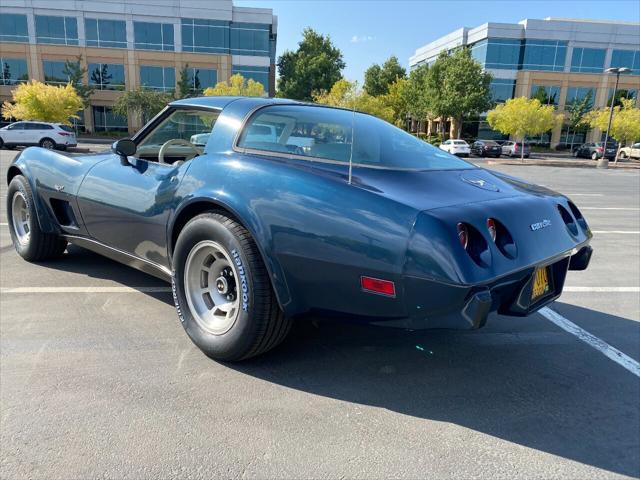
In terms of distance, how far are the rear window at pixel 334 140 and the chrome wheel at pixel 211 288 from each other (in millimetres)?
675

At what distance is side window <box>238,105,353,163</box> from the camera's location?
9.19 feet

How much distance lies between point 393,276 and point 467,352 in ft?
4.20

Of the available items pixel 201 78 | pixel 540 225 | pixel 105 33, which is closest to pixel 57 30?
pixel 105 33

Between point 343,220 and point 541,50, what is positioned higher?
point 541,50

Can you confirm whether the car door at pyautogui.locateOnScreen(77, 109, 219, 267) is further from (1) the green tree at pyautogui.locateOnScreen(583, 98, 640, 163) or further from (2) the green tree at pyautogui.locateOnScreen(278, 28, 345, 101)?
(2) the green tree at pyautogui.locateOnScreen(278, 28, 345, 101)

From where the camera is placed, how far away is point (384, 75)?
191 feet

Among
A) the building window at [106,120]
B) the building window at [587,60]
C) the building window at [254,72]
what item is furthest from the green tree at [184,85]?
the building window at [587,60]

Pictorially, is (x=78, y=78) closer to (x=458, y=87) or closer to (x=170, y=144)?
(x=458, y=87)

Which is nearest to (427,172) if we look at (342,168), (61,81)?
(342,168)

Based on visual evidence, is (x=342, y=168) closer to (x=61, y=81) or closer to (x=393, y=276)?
(x=393, y=276)

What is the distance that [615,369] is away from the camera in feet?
9.70

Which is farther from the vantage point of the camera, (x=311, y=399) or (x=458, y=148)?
(x=458, y=148)

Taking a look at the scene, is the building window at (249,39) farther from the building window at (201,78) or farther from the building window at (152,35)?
the building window at (152,35)

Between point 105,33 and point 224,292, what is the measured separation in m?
48.6
